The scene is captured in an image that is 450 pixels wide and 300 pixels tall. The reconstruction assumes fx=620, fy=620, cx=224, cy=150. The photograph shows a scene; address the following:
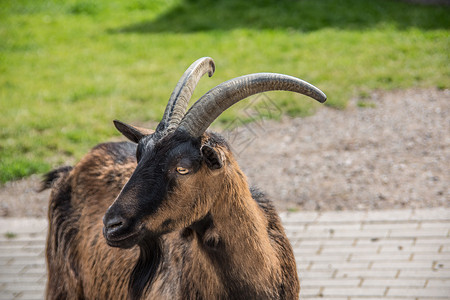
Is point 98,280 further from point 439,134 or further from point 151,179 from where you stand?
point 439,134

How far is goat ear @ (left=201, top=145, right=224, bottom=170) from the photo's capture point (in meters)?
2.96

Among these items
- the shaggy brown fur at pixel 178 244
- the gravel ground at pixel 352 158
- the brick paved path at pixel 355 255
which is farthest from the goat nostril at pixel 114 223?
the gravel ground at pixel 352 158

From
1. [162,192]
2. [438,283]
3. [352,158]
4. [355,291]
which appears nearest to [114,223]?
[162,192]

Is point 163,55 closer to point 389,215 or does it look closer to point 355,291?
point 389,215

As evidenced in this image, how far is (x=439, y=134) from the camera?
26.6ft

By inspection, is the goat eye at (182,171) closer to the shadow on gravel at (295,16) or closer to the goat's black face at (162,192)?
the goat's black face at (162,192)

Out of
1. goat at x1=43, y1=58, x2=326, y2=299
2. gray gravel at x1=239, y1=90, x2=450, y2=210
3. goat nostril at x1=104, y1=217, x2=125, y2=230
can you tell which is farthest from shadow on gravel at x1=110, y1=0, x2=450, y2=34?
goat nostril at x1=104, y1=217, x2=125, y2=230

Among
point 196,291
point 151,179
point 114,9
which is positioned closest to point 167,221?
point 151,179

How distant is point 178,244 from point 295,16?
1087 cm

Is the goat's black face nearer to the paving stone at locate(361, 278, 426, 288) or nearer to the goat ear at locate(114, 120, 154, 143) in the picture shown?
the goat ear at locate(114, 120, 154, 143)

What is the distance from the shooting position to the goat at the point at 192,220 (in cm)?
294

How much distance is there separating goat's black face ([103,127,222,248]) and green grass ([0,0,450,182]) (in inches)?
212

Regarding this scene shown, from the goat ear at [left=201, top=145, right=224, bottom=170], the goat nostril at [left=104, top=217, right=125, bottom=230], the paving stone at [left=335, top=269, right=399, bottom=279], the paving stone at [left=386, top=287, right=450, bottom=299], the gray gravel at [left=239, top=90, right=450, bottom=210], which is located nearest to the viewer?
the goat nostril at [left=104, top=217, right=125, bottom=230]

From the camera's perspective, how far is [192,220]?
306cm
